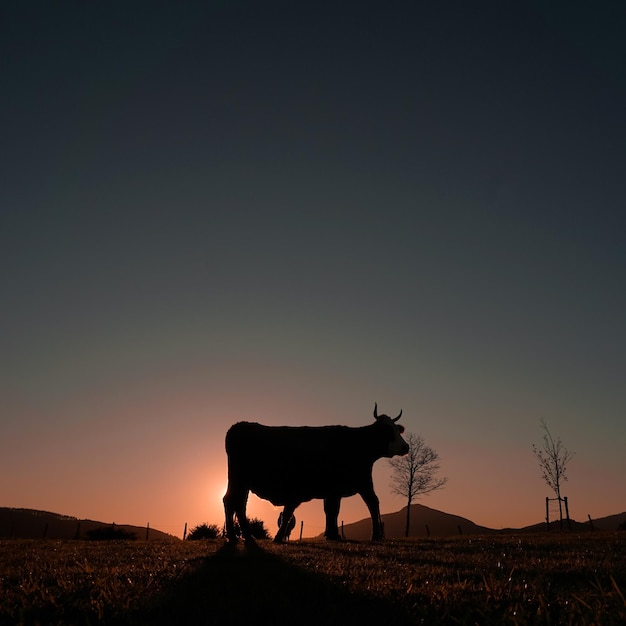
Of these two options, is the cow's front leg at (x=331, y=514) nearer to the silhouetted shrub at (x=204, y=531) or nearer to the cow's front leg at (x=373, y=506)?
the cow's front leg at (x=373, y=506)

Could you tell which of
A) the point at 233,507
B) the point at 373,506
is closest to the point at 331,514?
the point at 373,506

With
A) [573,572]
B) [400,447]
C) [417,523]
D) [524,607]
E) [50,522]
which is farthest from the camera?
[417,523]

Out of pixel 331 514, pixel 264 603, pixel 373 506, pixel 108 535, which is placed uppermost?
pixel 373 506

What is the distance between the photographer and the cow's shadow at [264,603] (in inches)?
180

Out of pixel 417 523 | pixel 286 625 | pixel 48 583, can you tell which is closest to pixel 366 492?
pixel 48 583

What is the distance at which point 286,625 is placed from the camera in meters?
4.41

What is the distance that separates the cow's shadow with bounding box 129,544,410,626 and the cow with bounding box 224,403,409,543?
859 cm

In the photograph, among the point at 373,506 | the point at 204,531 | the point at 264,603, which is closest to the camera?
the point at 264,603

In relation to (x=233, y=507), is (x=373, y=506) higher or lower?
higher

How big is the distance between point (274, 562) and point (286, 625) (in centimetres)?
432

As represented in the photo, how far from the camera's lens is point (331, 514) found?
17.7 metres

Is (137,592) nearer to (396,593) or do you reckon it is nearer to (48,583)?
(48,583)

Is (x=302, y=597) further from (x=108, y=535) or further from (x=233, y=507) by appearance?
(x=108, y=535)

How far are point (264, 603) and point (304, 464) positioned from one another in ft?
39.4
